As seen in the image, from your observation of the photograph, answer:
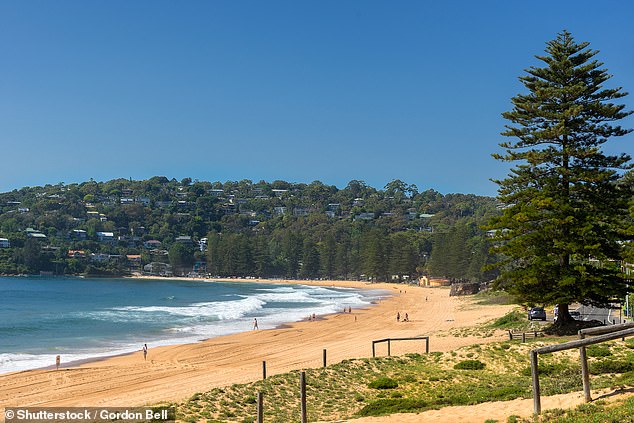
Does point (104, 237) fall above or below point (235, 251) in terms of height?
above

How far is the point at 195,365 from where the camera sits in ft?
91.2

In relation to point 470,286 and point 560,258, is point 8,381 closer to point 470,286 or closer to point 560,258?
point 560,258

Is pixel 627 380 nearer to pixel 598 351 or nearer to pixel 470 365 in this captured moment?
pixel 598 351

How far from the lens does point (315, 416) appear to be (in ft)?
44.9

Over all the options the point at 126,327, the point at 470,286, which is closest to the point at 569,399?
the point at 126,327

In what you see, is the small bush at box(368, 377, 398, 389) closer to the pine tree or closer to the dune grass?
the dune grass

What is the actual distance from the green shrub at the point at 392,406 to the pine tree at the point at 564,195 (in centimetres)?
1053

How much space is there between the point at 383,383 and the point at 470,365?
3.34m

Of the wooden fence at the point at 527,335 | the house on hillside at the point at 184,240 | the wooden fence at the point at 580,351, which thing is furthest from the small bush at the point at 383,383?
the house on hillside at the point at 184,240

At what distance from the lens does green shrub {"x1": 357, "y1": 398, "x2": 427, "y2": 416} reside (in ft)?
42.4

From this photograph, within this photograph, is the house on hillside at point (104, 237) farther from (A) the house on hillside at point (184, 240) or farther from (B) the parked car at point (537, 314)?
(B) the parked car at point (537, 314)

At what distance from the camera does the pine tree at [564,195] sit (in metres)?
22.0

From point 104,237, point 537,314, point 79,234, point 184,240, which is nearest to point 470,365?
point 537,314

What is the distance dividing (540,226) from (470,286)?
53.7 metres
